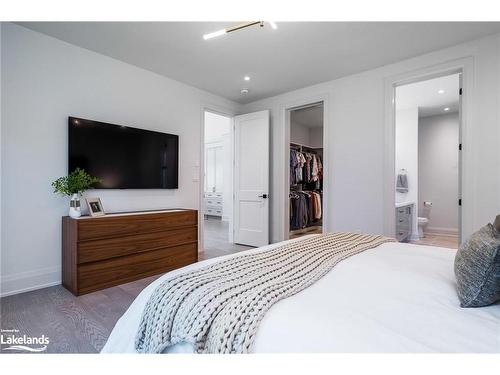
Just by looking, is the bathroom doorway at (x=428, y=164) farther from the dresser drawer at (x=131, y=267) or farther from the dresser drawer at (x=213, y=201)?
the dresser drawer at (x=213, y=201)

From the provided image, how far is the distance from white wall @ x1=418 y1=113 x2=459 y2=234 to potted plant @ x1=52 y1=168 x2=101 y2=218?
232 inches

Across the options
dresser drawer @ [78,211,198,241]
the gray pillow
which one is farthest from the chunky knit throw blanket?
dresser drawer @ [78,211,198,241]

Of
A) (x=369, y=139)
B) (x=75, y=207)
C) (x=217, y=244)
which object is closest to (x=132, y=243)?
(x=75, y=207)

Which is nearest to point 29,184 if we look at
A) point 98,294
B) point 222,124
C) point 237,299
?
point 98,294

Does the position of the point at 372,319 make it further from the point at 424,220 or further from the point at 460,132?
the point at 424,220

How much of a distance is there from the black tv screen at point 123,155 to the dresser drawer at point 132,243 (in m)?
0.64

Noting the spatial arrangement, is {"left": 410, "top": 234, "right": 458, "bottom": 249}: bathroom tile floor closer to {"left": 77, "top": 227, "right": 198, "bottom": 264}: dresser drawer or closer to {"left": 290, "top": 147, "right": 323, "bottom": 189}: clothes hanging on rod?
{"left": 290, "top": 147, "right": 323, "bottom": 189}: clothes hanging on rod

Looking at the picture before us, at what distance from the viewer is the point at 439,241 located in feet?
14.3

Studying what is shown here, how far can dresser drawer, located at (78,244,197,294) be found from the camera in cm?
227

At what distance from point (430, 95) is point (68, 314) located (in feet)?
17.7
